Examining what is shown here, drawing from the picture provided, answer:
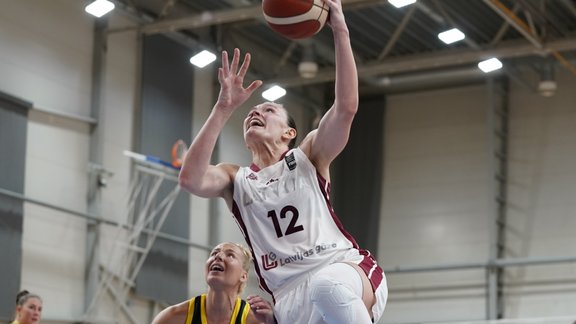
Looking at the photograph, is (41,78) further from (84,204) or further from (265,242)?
(265,242)

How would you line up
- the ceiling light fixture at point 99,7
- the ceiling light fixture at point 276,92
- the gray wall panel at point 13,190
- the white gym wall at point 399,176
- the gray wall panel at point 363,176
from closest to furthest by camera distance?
1. the gray wall panel at point 13,190
2. the ceiling light fixture at point 99,7
3. the white gym wall at point 399,176
4. the ceiling light fixture at point 276,92
5. the gray wall panel at point 363,176

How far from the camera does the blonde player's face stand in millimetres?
7656

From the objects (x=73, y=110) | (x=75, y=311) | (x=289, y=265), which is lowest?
(x=289, y=265)

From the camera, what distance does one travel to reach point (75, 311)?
17.4m

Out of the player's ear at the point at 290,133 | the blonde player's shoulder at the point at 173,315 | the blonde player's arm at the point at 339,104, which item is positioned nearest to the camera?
the blonde player's arm at the point at 339,104

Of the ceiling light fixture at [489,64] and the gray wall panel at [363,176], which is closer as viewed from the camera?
the ceiling light fixture at [489,64]

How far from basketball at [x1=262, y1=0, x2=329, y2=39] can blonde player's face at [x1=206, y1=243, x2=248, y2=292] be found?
6.92 feet

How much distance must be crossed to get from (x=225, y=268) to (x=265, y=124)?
1.78 meters

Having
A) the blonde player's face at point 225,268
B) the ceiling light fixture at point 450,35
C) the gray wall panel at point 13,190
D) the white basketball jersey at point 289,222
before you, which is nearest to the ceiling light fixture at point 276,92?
the ceiling light fixture at point 450,35

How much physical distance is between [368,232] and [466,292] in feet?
8.82

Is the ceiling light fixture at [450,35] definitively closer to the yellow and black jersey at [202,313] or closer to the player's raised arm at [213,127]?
the yellow and black jersey at [202,313]

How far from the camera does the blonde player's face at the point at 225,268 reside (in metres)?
7.66

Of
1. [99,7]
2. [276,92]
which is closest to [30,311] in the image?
[99,7]

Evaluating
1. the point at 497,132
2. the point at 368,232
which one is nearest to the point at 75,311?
the point at 368,232
